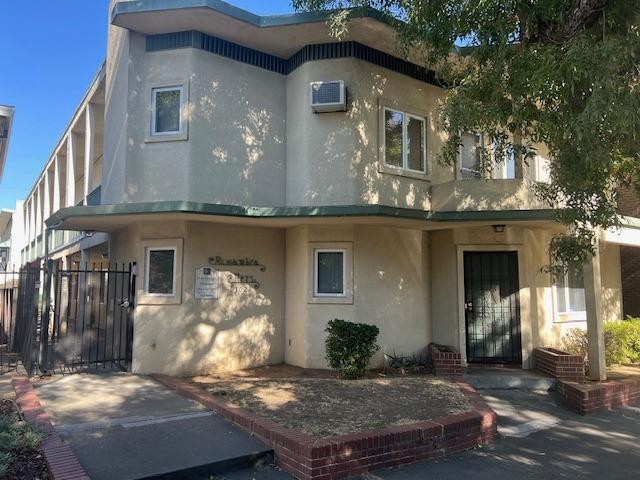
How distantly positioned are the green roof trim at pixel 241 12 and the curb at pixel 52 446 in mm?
6877

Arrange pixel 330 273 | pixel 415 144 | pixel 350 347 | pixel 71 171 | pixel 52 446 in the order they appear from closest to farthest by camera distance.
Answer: pixel 52 446 < pixel 350 347 < pixel 330 273 < pixel 415 144 < pixel 71 171

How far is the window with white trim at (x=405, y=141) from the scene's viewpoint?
1068 centimetres

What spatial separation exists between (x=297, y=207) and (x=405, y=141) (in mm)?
3057

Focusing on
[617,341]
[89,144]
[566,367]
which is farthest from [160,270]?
[617,341]

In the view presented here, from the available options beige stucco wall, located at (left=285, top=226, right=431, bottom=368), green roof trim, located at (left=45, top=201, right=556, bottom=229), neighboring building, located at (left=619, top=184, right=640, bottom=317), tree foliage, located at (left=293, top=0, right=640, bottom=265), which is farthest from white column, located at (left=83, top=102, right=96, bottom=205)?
neighboring building, located at (left=619, top=184, right=640, bottom=317)

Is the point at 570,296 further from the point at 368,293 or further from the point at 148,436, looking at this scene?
the point at 148,436

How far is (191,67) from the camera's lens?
9.90 meters

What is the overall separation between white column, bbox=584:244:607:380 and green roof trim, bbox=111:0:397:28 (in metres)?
6.10

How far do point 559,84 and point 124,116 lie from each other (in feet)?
26.2

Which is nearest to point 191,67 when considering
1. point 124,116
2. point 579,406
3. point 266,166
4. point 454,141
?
point 124,116

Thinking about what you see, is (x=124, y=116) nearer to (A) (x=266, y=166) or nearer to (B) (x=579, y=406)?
(A) (x=266, y=166)

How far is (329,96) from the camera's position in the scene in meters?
10.1

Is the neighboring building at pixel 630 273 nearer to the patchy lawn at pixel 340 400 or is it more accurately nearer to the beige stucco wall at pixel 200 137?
the patchy lawn at pixel 340 400

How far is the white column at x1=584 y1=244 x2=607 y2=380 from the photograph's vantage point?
9.45 meters
